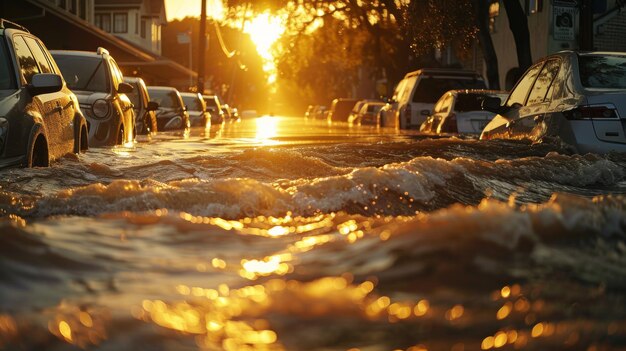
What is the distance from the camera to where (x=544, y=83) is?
436 inches

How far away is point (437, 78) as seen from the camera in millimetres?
23047

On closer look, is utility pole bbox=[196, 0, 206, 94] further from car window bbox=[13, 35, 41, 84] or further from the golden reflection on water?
car window bbox=[13, 35, 41, 84]

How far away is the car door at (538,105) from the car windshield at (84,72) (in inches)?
231

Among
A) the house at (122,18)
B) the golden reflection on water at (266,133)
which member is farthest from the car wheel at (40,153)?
the house at (122,18)

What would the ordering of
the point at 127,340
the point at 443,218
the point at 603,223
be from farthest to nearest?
the point at 603,223 → the point at 443,218 → the point at 127,340

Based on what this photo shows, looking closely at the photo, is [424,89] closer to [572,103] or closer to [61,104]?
[572,103]

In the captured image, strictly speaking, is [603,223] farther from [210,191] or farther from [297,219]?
[210,191]

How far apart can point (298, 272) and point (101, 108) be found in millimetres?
10549

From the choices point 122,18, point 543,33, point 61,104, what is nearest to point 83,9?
point 122,18

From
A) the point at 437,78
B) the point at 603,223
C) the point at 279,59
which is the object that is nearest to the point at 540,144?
the point at 603,223

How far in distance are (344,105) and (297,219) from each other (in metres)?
47.9

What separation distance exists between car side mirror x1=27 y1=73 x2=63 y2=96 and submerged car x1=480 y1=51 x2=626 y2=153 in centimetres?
467

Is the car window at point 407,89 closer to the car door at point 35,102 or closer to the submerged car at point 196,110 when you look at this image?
the submerged car at point 196,110

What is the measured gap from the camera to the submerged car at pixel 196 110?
2862 centimetres
